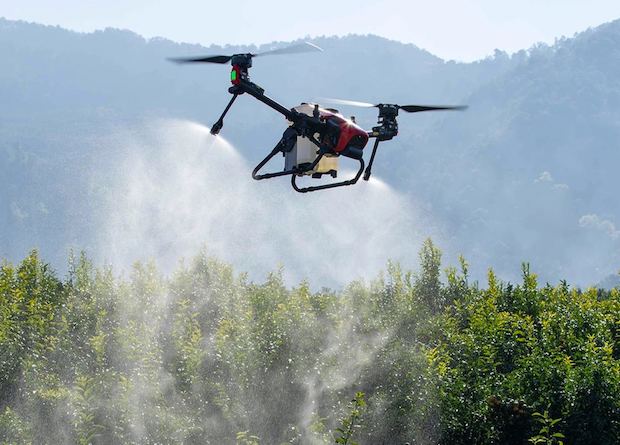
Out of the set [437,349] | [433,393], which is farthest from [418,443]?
[437,349]

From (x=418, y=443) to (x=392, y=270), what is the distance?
12381mm

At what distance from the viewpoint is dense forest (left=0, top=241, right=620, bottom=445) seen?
2777 centimetres

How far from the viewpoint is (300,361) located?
31859mm

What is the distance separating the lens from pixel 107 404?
→ 28672 millimetres

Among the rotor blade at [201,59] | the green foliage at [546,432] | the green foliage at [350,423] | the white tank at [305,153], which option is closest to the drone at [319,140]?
the white tank at [305,153]

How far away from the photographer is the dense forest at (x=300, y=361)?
27.8 meters

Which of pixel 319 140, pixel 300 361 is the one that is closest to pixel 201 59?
pixel 319 140

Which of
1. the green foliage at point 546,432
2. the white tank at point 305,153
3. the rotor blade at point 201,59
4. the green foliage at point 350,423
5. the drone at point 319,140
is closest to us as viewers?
the rotor blade at point 201,59

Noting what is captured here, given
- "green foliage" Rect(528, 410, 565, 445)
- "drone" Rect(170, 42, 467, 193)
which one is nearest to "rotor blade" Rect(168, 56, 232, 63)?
"drone" Rect(170, 42, 467, 193)

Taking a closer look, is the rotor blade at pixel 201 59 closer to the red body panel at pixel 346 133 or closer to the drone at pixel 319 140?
the drone at pixel 319 140

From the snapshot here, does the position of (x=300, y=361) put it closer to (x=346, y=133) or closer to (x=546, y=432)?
(x=546, y=432)

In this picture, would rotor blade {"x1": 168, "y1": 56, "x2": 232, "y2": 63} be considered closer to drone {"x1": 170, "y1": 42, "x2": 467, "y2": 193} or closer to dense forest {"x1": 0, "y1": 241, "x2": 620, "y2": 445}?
drone {"x1": 170, "y1": 42, "x2": 467, "y2": 193}

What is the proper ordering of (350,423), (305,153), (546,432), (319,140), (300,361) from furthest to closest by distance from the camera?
1. (300,361)
2. (546,432)
3. (350,423)
4. (305,153)
5. (319,140)

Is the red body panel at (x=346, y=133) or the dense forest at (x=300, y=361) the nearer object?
the red body panel at (x=346, y=133)
